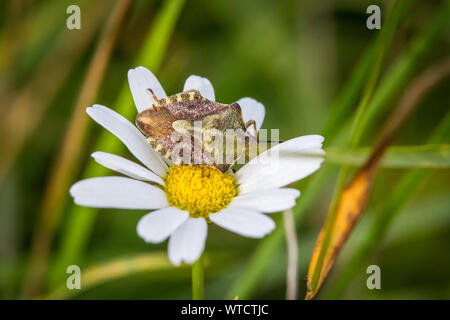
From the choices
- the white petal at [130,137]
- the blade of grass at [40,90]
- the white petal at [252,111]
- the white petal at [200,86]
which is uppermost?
the blade of grass at [40,90]

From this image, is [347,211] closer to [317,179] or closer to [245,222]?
[245,222]

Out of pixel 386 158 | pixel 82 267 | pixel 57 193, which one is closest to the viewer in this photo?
pixel 386 158

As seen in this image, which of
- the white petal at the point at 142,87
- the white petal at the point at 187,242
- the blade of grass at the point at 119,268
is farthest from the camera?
the blade of grass at the point at 119,268

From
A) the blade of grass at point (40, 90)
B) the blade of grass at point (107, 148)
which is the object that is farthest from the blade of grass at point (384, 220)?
the blade of grass at point (40, 90)

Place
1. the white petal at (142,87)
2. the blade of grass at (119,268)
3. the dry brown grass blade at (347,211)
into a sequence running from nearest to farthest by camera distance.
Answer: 1. the dry brown grass blade at (347,211)
2. the white petal at (142,87)
3. the blade of grass at (119,268)

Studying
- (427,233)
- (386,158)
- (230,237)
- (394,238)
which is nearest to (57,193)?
(230,237)

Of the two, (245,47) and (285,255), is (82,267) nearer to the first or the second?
(285,255)

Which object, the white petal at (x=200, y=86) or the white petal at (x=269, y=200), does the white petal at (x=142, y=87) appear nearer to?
the white petal at (x=200, y=86)
